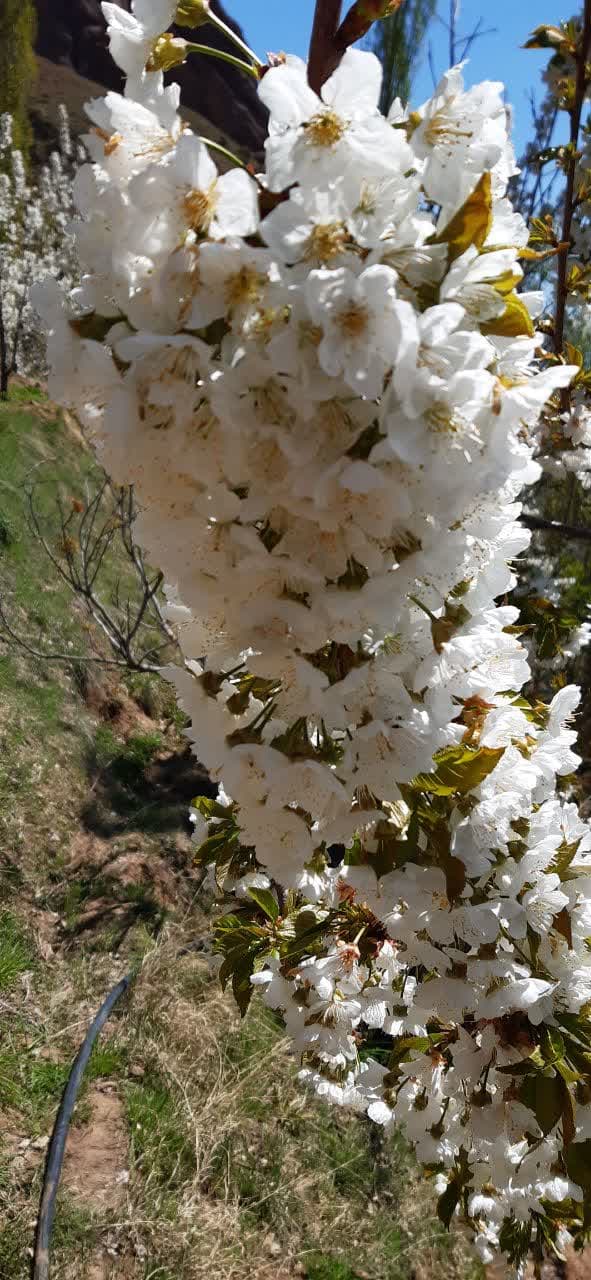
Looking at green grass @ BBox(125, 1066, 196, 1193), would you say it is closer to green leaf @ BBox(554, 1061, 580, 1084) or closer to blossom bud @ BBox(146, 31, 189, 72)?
green leaf @ BBox(554, 1061, 580, 1084)

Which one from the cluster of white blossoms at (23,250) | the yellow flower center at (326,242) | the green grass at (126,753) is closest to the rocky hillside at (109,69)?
the cluster of white blossoms at (23,250)

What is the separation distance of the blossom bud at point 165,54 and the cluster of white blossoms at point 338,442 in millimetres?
10

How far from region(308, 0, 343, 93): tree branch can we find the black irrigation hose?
3141 millimetres

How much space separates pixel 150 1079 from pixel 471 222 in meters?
3.56

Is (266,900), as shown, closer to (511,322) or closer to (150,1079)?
(511,322)

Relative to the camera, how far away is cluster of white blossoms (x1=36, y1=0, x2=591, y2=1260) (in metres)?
0.71

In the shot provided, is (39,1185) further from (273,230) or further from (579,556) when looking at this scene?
(579,556)

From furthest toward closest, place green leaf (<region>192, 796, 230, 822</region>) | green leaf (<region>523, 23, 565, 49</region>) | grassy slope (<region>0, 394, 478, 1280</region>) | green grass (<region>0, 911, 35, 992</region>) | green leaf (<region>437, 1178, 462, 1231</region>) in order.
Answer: green grass (<region>0, 911, 35, 992</region>), grassy slope (<region>0, 394, 478, 1280</region>), green leaf (<region>523, 23, 565, 49</region>), green leaf (<region>437, 1178, 462, 1231</region>), green leaf (<region>192, 796, 230, 822</region>)

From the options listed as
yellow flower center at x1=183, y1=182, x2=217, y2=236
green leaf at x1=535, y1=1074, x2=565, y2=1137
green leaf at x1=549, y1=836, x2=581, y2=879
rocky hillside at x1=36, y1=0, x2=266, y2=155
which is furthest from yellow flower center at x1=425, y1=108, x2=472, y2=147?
rocky hillside at x1=36, y1=0, x2=266, y2=155

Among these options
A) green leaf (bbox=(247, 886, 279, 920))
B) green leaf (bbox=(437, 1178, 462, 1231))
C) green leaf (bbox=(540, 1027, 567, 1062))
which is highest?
green leaf (bbox=(247, 886, 279, 920))

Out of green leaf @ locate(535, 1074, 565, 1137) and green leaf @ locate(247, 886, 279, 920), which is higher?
green leaf @ locate(247, 886, 279, 920)

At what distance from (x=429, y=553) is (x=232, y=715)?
358 mm

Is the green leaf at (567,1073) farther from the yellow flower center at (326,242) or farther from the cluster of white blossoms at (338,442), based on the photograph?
the yellow flower center at (326,242)

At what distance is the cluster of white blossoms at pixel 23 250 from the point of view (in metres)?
10.9
